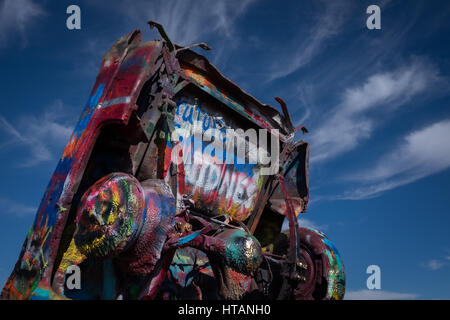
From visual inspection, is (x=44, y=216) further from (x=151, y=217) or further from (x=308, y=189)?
(x=308, y=189)

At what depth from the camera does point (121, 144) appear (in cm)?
334

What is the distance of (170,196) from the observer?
3.17 m

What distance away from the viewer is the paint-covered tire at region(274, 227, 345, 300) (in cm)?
439

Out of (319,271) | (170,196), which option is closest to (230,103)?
(170,196)

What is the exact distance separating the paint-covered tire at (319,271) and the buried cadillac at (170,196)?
0.01 metres

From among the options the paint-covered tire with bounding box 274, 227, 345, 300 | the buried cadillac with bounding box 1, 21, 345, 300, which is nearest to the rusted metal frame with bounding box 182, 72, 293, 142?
the buried cadillac with bounding box 1, 21, 345, 300

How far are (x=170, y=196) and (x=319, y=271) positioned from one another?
2147 millimetres

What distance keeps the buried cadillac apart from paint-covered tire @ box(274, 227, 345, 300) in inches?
0.5

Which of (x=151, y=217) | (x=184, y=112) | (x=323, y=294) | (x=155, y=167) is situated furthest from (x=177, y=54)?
(x=323, y=294)

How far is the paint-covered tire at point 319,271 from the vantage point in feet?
14.4

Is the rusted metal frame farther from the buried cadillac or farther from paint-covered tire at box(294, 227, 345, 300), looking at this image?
paint-covered tire at box(294, 227, 345, 300)

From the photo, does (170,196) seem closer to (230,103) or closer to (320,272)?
(230,103)

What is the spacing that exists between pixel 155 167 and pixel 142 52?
97 cm

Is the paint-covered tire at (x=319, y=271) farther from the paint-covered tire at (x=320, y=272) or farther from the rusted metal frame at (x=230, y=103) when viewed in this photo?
the rusted metal frame at (x=230, y=103)
